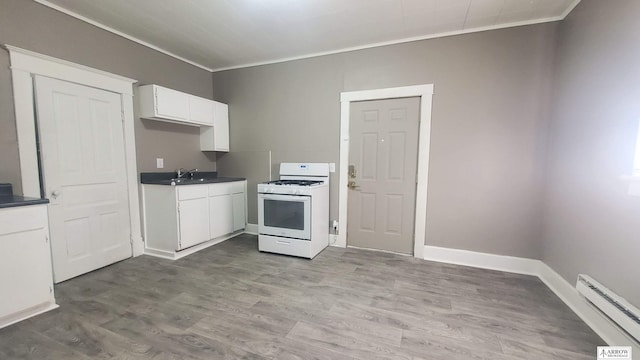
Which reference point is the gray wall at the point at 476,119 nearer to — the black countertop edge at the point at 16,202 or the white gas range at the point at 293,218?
the white gas range at the point at 293,218

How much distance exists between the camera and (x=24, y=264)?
187 centimetres

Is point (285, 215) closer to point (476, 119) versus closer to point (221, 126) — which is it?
point (221, 126)

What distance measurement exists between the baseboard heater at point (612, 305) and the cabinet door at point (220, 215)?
3.79 meters

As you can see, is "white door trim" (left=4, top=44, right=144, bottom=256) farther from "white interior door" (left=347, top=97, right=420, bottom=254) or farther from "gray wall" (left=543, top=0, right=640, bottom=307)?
"gray wall" (left=543, top=0, right=640, bottom=307)

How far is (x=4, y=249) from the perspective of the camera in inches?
69.6

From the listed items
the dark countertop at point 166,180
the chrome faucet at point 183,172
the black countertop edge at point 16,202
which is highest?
the chrome faucet at point 183,172

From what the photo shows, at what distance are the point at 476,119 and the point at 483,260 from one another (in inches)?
62.8

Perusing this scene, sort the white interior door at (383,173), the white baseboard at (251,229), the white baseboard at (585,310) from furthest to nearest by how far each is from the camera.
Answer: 1. the white baseboard at (251,229)
2. the white interior door at (383,173)
3. the white baseboard at (585,310)

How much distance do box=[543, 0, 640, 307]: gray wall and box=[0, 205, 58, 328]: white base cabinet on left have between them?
4.04m

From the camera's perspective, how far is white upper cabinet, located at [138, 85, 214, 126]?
3.02 metres

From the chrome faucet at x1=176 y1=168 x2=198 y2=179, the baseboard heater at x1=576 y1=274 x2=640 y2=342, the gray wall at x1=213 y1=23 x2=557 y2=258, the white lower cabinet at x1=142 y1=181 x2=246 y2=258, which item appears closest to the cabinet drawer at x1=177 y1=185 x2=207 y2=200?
the white lower cabinet at x1=142 y1=181 x2=246 y2=258

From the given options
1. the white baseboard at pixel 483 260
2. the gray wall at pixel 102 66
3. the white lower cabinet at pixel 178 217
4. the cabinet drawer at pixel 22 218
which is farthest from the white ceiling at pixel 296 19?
the white baseboard at pixel 483 260

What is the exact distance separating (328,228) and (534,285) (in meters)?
2.28

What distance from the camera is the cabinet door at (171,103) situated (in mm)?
3051
